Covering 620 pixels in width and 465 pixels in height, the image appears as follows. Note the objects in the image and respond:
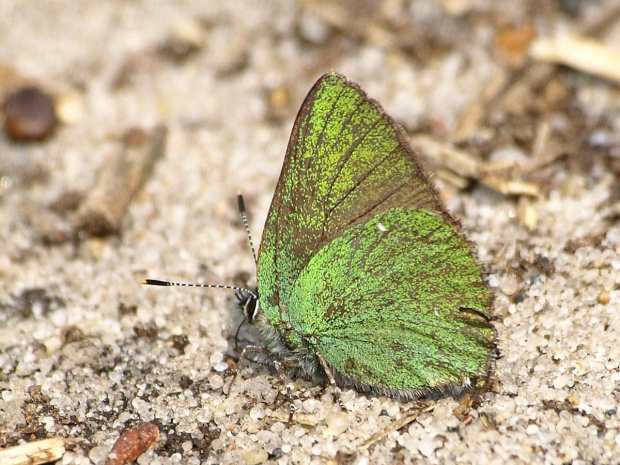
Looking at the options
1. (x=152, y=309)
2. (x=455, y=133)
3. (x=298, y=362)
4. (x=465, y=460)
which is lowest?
(x=465, y=460)

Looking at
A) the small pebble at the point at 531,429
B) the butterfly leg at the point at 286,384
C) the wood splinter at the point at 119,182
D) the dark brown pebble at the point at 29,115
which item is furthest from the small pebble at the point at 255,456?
the dark brown pebble at the point at 29,115

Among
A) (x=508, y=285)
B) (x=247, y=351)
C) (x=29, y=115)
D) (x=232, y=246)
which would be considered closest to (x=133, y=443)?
(x=247, y=351)

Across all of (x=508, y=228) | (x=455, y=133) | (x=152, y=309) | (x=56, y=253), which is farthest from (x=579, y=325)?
(x=56, y=253)

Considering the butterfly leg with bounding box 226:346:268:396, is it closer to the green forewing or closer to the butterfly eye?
the butterfly eye

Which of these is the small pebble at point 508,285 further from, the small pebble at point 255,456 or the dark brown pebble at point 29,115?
the dark brown pebble at point 29,115

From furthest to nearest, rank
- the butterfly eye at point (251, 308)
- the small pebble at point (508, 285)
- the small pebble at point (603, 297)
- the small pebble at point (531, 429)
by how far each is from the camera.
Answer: the small pebble at point (508, 285)
the small pebble at point (603, 297)
the butterfly eye at point (251, 308)
the small pebble at point (531, 429)

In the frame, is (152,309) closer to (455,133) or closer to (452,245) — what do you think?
(452,245)

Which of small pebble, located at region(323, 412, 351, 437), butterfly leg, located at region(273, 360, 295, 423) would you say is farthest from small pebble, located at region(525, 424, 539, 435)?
butterfly leg, located at region(273, 360, 295, 423)
